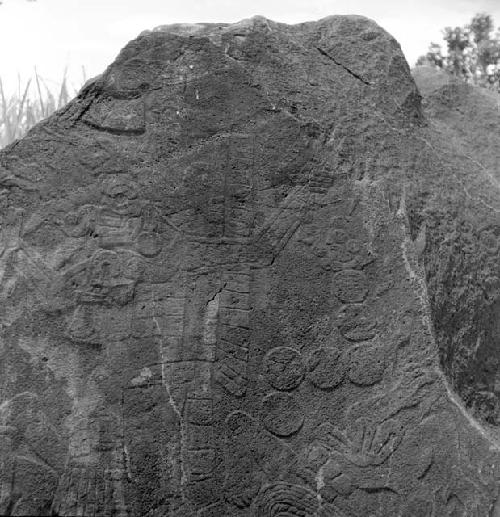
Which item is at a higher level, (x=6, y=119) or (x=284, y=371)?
(x=6, y=119)

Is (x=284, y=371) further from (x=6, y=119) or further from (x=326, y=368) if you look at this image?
(x=6, y=119)

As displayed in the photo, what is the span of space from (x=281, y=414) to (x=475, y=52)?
528 cm

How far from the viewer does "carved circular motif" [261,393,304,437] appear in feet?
7.50

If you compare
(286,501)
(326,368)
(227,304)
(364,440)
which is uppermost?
(227,304)

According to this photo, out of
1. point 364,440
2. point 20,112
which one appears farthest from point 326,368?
point 20,112

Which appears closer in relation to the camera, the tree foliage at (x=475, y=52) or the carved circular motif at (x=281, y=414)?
the carved circular motif at (x=281, y=414)

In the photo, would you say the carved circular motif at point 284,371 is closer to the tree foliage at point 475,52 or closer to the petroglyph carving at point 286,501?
the petroglyph carving at point 286,501

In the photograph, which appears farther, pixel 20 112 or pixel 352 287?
pixel 20 112

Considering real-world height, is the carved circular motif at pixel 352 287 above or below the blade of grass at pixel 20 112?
below

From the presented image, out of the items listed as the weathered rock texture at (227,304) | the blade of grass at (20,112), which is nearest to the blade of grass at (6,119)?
the blade of grass at (20,112)

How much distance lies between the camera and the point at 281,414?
2291 millimetres

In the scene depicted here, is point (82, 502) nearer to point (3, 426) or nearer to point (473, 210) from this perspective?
point (3, 426)

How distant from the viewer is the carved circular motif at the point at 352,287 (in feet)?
7.57

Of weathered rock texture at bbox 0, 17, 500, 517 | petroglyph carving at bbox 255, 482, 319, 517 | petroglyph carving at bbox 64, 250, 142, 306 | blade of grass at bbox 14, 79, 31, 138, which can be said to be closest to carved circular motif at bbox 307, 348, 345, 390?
weathered rock texture at bbox 0, 17, 500, 517
